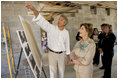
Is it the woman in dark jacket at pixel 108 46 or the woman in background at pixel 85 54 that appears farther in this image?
the woman in dark jacket at pixel 108 46

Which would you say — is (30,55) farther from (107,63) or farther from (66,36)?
(107,63)

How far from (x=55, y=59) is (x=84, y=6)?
2.57 m

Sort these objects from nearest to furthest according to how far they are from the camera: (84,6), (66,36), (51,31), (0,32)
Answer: (51,31) → (66,36) → (0,32) → (84,6)

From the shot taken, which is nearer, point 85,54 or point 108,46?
point 85,54

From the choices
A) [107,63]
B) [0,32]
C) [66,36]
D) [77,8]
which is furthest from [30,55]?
[77,8]

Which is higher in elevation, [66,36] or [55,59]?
[66,36]

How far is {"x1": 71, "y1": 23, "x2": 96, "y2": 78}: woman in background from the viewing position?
152 centimetres

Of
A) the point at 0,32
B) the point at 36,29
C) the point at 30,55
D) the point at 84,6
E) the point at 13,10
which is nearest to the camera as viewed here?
the point at 30,55

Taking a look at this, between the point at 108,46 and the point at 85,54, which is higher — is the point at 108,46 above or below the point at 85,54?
below

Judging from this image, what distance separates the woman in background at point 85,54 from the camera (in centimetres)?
152

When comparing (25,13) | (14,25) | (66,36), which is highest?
(25,13)

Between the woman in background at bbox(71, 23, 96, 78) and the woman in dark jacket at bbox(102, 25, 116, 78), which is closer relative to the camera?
the woman in background at bbox(71, 23, 96, 78)

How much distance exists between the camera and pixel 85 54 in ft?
5.07

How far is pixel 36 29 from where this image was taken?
113 inches
